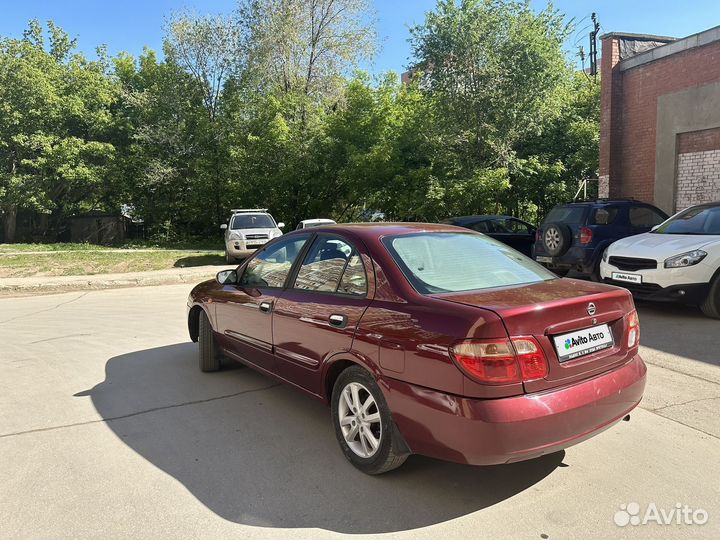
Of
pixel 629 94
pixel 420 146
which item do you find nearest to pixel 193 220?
pixel 420 146

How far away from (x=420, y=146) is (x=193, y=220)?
12.7 meters

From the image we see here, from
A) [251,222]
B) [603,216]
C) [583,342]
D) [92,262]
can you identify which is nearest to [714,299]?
[603,216]

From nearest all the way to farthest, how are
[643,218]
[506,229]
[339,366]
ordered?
[339,366]
[643,218]
[506,229]

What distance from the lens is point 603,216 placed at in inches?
382

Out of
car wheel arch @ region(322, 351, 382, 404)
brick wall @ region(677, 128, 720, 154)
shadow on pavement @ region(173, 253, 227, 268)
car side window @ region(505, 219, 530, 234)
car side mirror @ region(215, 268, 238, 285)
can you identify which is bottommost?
shadow on pavement @ region(173, 253, 227, 268)

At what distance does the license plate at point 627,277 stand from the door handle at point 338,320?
5.82 m

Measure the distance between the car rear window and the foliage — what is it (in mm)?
7128

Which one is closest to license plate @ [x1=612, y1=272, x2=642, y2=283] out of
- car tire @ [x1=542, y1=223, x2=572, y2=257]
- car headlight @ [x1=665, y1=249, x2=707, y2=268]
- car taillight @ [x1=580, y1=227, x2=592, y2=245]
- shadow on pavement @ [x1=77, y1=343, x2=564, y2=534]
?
car headlight @ [x1=665, y1=249, x2=707, y2=268]

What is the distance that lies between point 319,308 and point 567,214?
311 inches

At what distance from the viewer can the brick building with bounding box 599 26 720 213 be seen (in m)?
12.1

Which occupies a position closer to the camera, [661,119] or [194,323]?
[194,323]

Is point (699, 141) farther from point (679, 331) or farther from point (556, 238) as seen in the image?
point (679, 331)

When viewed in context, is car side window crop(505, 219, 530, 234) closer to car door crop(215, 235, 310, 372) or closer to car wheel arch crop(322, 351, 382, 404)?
car door crop(215, 235, 310, 372)

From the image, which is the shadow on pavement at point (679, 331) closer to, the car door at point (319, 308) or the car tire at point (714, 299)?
the car tire at point (714, 299)
